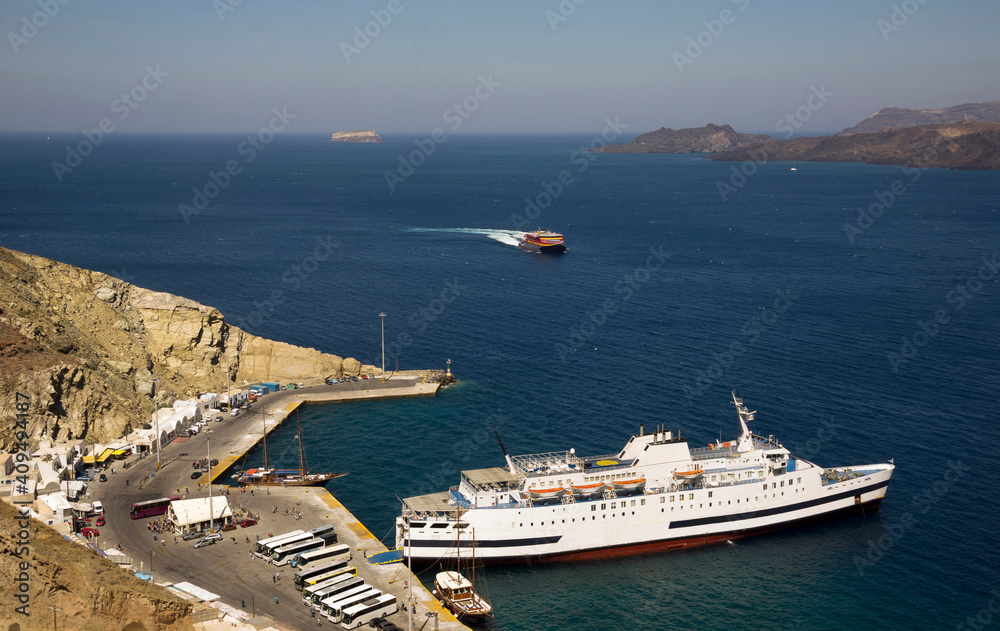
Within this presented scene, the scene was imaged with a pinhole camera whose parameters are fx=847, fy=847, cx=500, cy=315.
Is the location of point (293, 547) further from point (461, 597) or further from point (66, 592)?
point (66, 592)

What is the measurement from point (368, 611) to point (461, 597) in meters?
6.57

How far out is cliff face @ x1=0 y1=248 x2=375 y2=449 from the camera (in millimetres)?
81812

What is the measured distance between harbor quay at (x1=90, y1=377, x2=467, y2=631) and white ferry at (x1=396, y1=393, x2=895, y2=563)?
6.10 m

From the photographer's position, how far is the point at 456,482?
80375 millimetres

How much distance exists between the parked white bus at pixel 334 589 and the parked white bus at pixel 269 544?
7.15 metres

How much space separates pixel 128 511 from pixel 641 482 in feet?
144

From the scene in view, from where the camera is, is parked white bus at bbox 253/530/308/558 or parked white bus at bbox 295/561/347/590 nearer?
parked white bus at bbox 295/561/347/590

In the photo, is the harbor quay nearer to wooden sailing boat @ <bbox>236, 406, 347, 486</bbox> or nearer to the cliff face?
wooden sailing boat @ <bbox>236, 406, 347, 486</bbox>

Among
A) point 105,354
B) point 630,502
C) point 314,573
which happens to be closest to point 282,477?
point 314,573

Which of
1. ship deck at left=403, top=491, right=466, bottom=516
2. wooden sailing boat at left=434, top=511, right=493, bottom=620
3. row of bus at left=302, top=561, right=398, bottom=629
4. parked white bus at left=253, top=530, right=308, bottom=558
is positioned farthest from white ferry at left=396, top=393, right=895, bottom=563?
parked white bus at left=253, top=530, right=308, bottom=558

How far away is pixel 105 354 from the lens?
98.1 meters

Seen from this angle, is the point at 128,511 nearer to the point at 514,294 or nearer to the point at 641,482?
the point at 641,482

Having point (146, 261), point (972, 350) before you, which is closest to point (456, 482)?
point (972, 350)

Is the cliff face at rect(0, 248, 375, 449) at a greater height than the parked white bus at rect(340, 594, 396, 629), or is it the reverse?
the cliff face at rect(0, 248, 375, 449)
